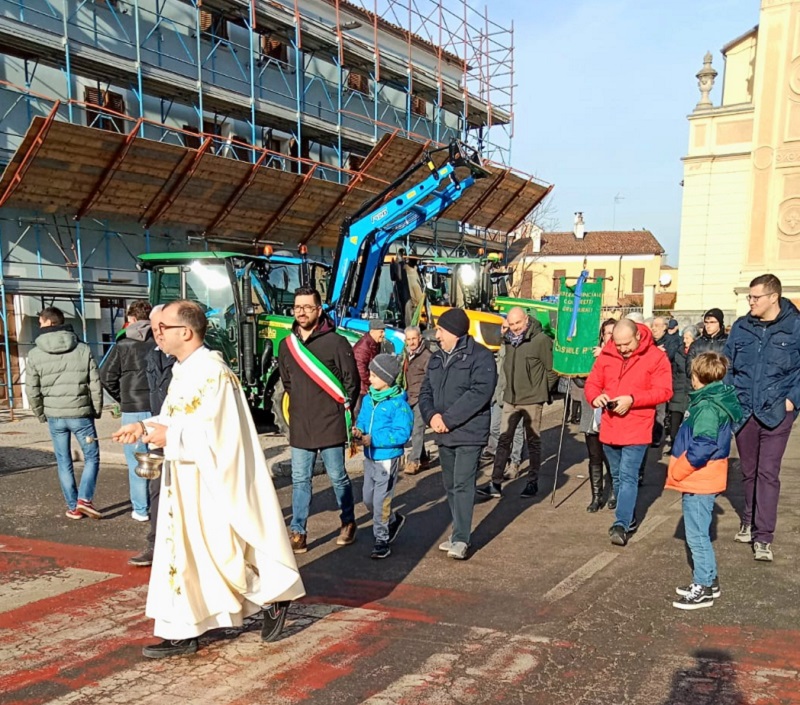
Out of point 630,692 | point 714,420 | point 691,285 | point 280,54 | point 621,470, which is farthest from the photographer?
point 691,285

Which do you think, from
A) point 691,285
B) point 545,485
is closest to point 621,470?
point 545,485

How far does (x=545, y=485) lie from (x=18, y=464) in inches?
264

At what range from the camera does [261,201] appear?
54.9 ft

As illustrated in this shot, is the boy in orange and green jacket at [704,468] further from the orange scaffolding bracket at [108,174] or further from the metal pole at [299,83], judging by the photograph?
the metal pole at [299,83]

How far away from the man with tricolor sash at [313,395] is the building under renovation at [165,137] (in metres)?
8.93

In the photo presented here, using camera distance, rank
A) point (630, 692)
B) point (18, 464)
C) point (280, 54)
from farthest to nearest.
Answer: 1. point (280, 54)
2. point (18, 464)
3. point (630, 692)

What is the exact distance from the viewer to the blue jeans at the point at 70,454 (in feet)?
21.8

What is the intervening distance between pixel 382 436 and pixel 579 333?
4.28 metres

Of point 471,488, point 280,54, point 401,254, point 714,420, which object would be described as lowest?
point 471,488

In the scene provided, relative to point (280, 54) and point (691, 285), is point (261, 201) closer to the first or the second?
point (280, 54)

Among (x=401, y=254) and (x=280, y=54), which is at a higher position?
(x=280, y=54)

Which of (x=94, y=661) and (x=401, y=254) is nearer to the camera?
(x=94, y=661)

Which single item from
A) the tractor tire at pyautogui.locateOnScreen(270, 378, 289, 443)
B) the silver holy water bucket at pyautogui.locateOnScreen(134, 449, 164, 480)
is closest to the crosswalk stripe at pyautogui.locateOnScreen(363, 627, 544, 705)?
the silver holy water bucket at pyautogui.locateOnScreen(134, 449, 164, 480)

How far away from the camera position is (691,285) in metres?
31.1
